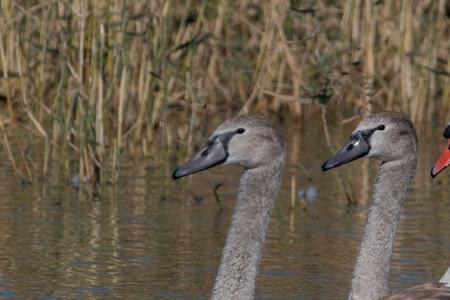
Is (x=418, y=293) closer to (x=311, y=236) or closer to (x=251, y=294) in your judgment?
(x=251, y=294)

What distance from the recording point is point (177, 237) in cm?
1097

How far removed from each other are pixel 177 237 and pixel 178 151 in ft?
9.79

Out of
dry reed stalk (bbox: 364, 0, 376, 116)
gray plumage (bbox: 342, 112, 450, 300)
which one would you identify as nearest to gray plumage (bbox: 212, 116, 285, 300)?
gray plumage (bbox: 342, 112, 450, 300)

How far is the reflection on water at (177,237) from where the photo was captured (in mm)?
9383

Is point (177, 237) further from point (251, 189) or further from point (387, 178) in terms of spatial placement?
point (251, 189)

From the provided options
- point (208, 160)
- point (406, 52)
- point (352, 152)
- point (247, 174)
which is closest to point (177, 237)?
point (352, 152)

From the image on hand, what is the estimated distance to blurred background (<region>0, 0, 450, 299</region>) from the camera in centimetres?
991

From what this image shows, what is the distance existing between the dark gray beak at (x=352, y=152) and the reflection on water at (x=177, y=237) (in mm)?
1246

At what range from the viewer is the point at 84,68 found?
1279 cm

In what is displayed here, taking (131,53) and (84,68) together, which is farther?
(131,53)

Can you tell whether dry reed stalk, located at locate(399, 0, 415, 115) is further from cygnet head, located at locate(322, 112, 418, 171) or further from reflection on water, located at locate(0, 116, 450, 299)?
cygnet head, located at locate(322, 112, 418, 171)

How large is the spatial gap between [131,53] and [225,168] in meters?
1.44

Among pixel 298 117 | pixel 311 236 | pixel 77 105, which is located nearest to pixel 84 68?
pixel 77 105

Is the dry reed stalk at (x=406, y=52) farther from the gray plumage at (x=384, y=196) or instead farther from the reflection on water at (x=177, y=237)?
the gray plumage at (x=384, y=196)
